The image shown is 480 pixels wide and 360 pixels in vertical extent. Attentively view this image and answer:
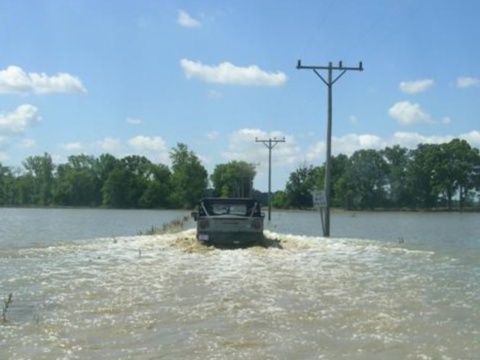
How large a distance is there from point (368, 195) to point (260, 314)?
14416 centimetres

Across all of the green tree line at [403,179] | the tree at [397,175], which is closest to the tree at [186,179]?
the green tree line at [403,179]

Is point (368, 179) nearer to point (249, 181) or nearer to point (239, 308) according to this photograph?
point (249, 181)

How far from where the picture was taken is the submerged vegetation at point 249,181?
472 ft

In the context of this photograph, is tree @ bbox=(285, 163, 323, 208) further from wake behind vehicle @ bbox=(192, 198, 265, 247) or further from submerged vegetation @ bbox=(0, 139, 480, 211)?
wake behind vehicle @ bbox=(192, 198, 265, 247)

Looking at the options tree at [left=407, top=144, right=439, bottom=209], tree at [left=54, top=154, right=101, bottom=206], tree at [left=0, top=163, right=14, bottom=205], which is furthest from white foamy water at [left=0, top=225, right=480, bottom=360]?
tree at [left=0, top=163, right=14, bottom=205]

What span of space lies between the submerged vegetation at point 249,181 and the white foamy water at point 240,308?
110319mm

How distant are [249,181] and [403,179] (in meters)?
37.6

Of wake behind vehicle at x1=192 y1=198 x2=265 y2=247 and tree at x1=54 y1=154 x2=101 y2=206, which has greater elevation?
tree at x1=54 y1=154 x2=101 y2=206

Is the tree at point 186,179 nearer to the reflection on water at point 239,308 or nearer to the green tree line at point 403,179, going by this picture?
the green tree line at point 403,179

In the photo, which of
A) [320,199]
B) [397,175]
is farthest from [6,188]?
[320,199]

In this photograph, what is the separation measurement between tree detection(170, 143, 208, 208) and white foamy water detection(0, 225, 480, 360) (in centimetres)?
13298

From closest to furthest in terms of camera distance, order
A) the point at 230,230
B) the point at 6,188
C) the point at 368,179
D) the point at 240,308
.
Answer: the point at 240,308, the point at 230,230, the point at 368,179, the point at 6,188

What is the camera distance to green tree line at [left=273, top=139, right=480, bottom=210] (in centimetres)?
14250

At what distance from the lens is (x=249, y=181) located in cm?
12938
